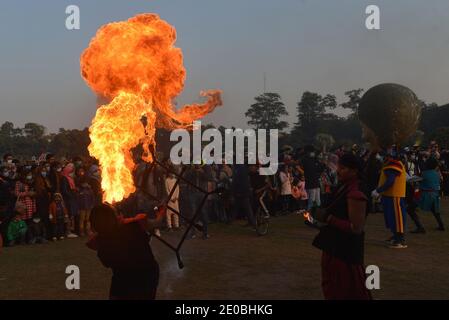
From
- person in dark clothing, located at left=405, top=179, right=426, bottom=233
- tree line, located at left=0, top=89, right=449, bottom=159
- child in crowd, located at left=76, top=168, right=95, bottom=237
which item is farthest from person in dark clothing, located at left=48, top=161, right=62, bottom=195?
tree line, located at left=0, top=89, right=449, bottom=159

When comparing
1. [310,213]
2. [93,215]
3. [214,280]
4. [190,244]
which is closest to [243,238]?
[190,244]

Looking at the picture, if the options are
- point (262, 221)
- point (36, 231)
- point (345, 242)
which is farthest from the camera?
point (262, 221)

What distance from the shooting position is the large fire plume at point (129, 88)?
19.7 feet

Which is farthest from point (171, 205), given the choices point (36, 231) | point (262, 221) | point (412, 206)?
point (412, 206)

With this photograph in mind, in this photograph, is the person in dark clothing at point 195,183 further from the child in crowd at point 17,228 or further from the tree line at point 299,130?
the tree line at point 299,130

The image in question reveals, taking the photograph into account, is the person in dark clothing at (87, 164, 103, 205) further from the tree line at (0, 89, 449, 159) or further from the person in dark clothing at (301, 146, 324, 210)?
the tree line at (0, 89, 449, 159)

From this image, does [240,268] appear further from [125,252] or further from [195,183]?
[195,183]

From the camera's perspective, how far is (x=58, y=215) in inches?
506

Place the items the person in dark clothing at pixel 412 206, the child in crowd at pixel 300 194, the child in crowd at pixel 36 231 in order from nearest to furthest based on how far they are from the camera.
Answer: the person in dark clothing at pixel 412 206, the child in crowd at pixel 36 231, the child in crowd at pixel 300 194

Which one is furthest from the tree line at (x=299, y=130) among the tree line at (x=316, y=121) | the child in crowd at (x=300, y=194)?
the child in crowd at (x=300, y=194)

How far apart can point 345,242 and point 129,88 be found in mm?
4331

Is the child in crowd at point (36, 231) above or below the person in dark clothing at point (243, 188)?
below

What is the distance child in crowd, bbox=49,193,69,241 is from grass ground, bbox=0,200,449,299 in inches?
24.9

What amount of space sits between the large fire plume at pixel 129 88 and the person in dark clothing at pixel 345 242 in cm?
254
